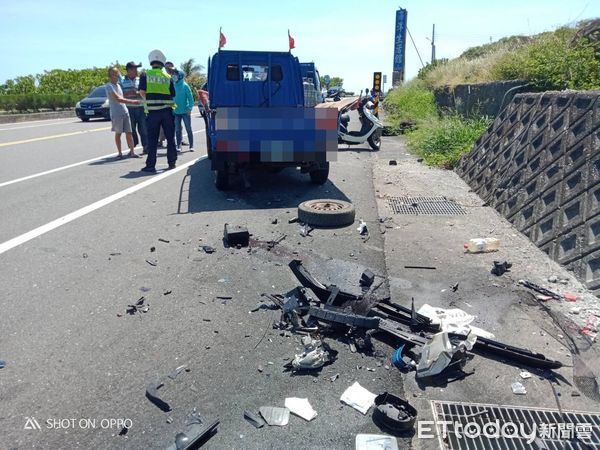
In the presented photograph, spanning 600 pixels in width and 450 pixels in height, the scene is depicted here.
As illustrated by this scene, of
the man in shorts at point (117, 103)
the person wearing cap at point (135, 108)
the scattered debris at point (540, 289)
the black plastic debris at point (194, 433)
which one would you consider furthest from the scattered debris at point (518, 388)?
the person wearing cap at point (135, 108)

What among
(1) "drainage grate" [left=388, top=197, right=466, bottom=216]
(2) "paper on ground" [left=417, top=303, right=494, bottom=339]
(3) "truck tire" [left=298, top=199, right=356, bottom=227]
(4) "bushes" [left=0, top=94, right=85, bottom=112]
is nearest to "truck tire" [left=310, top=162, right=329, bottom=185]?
(1) "drainage grate" [left=388, top=197, right=466, bottom=216]

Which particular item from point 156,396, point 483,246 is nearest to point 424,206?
point 483,246

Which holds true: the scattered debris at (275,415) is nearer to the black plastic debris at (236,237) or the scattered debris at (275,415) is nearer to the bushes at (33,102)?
the black plastic debris at (236,237)

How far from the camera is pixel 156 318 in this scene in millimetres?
3523

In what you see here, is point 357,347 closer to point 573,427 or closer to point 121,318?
point 573,427

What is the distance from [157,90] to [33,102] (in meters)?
25.0

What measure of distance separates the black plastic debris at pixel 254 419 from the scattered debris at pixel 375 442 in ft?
1.71

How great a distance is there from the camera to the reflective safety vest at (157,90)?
845 centimetres

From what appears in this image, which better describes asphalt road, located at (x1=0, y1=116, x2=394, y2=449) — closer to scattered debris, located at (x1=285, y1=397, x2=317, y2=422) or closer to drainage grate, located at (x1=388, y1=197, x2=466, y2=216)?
scattered debris, located at (x1=285, y1=397, x2=317, y2=422)

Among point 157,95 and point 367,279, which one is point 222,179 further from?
point 367,279

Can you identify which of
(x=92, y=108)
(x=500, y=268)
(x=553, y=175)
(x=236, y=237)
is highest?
(x=92, y=108)

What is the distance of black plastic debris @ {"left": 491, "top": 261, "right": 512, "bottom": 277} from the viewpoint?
170 inches

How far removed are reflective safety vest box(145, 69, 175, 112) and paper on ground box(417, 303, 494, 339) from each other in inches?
268

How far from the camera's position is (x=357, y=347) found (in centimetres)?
315
